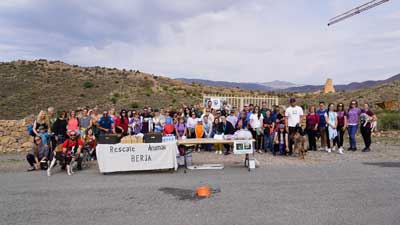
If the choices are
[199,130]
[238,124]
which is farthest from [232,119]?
[199,130]

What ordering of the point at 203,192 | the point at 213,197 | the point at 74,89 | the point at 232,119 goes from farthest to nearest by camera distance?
the point at 74,89 < the point at 232,119 < the point at 203,192 < the point at 213,197

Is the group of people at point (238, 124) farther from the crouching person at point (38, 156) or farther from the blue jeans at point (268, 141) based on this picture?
the crouching person at point (38, 156)

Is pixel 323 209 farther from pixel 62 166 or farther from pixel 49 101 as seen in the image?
pixel 49 101

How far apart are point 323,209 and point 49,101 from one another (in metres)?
41.3

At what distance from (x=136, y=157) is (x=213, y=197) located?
11.7 feet

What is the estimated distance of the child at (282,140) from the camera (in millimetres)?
12720

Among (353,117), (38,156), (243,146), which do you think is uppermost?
(353,117)

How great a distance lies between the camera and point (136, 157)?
1001 centimetres

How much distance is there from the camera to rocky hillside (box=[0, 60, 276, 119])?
4100cm

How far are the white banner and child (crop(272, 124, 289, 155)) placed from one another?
4.33m

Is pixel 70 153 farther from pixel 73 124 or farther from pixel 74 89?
pixel 74 89

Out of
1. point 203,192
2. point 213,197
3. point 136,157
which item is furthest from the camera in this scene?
point 136,157

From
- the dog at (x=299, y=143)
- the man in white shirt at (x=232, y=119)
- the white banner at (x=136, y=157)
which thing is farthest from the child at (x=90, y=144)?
the dog at (x=299, y=143)

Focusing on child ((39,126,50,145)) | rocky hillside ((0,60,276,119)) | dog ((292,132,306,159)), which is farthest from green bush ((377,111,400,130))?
rocky hillside ((0,60,276,119))
